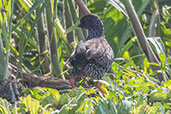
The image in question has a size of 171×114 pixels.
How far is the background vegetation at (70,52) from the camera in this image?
2.35 metres

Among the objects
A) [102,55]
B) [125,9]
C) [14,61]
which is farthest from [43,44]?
[125,9]

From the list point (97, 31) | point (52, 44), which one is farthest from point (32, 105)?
point (97, 31)

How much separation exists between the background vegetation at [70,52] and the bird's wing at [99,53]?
0.15 meters

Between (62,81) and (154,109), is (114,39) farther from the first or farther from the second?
(154,109)

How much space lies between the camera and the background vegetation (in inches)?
92.5

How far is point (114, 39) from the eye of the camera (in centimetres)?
448

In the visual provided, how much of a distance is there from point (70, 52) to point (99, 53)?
44 centimetres

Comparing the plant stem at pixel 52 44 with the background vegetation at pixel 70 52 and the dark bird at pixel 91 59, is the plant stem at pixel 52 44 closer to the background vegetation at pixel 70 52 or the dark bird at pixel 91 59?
the background vegetation at pixel 70 52

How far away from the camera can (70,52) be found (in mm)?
3947

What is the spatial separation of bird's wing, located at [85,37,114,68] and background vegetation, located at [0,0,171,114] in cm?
15

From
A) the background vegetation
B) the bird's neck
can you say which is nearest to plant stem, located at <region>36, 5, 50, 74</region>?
the background vegetation

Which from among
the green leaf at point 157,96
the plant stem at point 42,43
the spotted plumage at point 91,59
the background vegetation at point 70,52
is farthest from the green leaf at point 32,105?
the plant stem at point 42,43

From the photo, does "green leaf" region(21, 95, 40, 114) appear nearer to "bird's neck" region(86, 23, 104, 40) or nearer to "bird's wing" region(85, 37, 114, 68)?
"bird's wing" region(85, 37, 114, 68)

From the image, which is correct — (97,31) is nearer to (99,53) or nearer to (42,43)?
(42,43)
